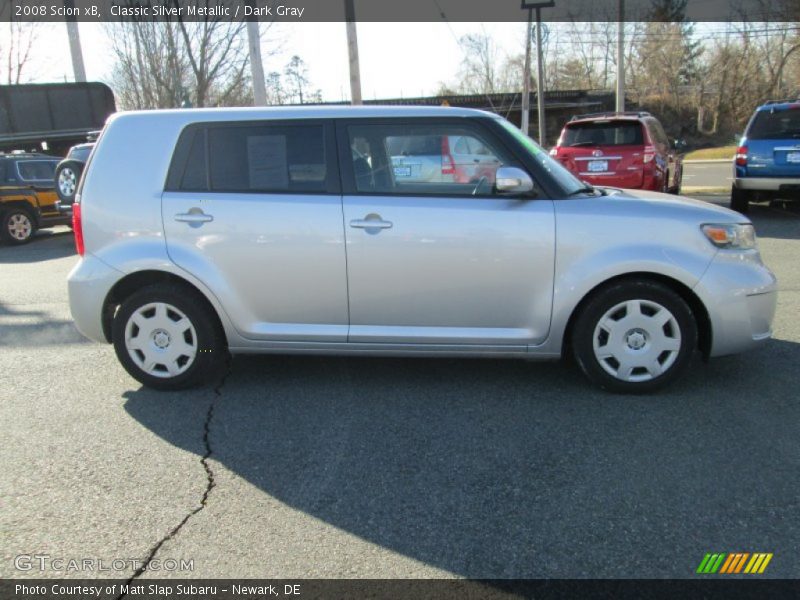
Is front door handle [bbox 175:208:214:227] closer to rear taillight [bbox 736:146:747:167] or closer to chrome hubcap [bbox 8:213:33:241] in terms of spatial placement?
rear taillight [bbox 736:146:747:167]

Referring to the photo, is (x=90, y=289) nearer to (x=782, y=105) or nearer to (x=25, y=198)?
(x=25, y=198)

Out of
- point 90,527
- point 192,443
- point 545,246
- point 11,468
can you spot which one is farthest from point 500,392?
point 11,468

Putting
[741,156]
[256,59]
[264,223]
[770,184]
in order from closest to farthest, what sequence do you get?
[264,223] < [770,184] < [741,156] < [256,59]

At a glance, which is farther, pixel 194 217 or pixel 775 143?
pixel 775 143

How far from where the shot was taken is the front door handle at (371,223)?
392cm

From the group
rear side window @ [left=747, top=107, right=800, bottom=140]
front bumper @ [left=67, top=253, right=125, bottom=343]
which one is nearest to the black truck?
rear side window @ [left=747, top=107, right=800, bottom=140]

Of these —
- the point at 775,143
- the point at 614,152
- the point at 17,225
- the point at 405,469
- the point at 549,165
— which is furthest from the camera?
the point at 17,225

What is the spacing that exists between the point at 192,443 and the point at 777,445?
3.21m

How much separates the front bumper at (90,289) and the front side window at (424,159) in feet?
5.90

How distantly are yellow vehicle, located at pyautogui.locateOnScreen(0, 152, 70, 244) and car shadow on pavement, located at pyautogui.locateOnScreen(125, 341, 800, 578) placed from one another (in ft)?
34.4

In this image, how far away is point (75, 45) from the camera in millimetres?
24688

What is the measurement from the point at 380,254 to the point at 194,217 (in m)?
1.26

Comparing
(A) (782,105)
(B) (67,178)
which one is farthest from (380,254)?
(A) (782,105)

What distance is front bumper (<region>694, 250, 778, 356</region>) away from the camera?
3814mm
